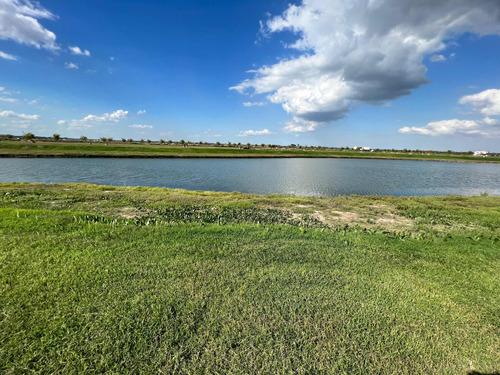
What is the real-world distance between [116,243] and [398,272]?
363 inches

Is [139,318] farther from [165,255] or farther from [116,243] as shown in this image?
[116,243]

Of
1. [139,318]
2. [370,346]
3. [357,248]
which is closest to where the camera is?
[370,346]

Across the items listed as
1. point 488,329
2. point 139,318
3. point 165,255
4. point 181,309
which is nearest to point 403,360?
point 488,329

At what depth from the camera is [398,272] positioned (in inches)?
271

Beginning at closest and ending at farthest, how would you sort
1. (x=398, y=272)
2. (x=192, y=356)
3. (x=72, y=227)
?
(x=192, y=356)
(x=398, y=272)
(x=72, y=227)

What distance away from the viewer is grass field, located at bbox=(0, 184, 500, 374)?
12.6 feet

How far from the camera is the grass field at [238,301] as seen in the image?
12.6 ft

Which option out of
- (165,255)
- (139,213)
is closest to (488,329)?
(165,255)

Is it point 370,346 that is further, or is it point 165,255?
point 165,255

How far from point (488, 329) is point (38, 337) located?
8.78 meters

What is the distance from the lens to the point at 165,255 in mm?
7129

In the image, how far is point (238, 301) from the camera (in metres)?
5.11

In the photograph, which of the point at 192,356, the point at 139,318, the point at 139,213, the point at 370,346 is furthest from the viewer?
the point at 139,213

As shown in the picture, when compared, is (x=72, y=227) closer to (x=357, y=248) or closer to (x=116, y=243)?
(x=116, y=243)
